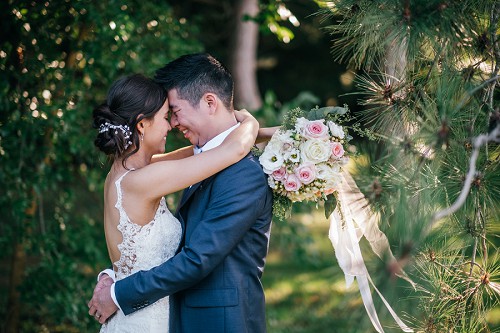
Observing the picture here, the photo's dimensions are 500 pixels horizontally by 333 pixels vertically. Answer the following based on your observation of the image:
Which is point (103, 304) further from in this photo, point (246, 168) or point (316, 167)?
point (316, 167)

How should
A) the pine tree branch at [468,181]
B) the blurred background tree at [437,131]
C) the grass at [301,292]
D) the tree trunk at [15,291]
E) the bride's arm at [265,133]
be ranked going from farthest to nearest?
the grass at [301,292], the tree trunk at [15,291], the bride's arm at [265,133], the blurred background tree at [437,131], the pine tree branch at [468,181]

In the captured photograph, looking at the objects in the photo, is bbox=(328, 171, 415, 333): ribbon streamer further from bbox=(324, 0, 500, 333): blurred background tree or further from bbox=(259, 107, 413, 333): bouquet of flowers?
bbox=(324, 0, 500, 333): blurred background tree

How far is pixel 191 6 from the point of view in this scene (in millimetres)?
8117

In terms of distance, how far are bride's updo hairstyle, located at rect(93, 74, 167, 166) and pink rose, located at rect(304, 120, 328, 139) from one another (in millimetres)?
759

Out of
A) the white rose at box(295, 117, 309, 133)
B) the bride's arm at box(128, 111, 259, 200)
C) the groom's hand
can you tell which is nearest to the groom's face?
the bride's arm at box(128, 111, 259, 200)

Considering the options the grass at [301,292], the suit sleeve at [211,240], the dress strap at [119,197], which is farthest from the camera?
the grass at [301,292]

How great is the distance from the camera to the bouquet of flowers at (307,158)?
2.66m

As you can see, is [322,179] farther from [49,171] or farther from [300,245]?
[300,245]

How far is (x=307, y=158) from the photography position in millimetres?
2662

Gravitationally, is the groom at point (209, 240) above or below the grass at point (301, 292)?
above

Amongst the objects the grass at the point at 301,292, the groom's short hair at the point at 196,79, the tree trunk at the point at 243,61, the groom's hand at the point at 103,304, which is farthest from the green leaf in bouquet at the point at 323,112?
the tree trunk at the point at 243,61

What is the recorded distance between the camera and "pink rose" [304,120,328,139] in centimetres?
268

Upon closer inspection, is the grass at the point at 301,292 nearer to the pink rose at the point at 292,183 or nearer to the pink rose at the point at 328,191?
the pink rose at the point at 328,191

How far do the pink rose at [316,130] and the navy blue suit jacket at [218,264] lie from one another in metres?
0.28
